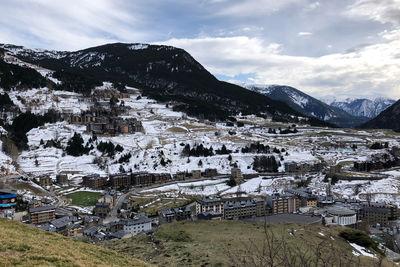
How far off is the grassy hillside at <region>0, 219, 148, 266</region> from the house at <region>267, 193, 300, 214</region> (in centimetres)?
3623

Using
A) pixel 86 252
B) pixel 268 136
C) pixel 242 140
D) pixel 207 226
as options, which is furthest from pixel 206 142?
pixel 86 252

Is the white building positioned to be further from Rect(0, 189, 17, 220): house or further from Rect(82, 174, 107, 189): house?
Rect(82, 174, 107, 189): house

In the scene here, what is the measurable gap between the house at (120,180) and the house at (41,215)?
1850 cm

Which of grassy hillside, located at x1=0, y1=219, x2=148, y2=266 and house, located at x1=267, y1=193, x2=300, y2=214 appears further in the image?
house, located at x1=267, y1=193, x2=300, y2=214

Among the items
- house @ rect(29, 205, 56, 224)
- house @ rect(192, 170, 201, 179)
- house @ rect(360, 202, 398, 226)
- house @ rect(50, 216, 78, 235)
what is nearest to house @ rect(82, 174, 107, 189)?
house @ rect(29, 205, 56, 224)

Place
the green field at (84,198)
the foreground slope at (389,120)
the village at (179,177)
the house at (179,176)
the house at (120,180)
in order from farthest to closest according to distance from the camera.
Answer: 1. the foreground slope at (389,120)
2. the house at (179,176)
3. the house at (120,180)
4. the green field at (84,198)
5. the village at (179,177)

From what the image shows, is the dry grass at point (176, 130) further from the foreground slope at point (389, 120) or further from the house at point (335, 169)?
the foreground slope at point (389, 120)

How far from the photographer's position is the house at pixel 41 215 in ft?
132

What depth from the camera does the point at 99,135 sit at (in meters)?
87.9

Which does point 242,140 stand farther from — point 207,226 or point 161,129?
point 207,226

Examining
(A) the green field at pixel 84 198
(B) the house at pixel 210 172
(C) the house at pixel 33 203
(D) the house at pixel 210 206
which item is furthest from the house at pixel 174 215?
(B) the house at pixel 210 172

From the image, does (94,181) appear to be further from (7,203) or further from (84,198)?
(7,203)

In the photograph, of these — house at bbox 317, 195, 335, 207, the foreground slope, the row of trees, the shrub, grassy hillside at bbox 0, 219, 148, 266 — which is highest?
the foreground slope

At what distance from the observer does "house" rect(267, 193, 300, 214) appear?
45625mm
